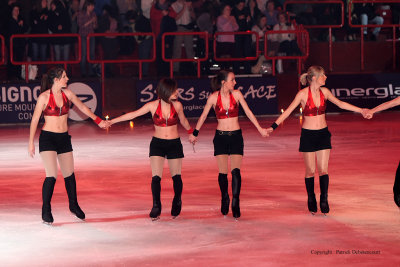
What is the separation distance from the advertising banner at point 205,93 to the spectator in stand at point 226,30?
873 millimetres

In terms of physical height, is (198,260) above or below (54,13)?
below

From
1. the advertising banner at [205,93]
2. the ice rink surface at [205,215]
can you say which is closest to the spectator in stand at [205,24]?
the advertising banner at [205,93]

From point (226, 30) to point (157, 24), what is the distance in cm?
197

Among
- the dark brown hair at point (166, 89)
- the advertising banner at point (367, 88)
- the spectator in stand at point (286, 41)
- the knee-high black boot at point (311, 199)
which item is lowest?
the knee-high black boot at point (311, 199)

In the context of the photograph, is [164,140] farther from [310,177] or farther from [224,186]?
[310,177]

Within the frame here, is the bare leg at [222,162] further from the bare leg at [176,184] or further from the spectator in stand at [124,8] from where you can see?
the spectator in stand at [124,8]

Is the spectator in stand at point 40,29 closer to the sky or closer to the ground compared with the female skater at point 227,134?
closer to the sky

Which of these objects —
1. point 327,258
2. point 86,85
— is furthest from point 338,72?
point 327,258

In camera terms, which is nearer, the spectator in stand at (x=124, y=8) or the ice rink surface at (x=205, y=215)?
the ice rink surface at (x=205, y=215)

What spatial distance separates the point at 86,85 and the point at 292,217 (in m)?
14.4

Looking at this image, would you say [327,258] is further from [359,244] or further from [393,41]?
[393,41]

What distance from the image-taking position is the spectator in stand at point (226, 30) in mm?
23312

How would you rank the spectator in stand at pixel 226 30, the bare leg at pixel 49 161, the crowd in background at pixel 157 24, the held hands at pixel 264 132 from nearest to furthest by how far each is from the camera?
the bare leg at pixel 49 161, the held hands at pixel 264 132, the crowd in background at pixel 157 24, the spectator in stand at pixel 226 30

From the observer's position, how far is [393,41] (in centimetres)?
2530
